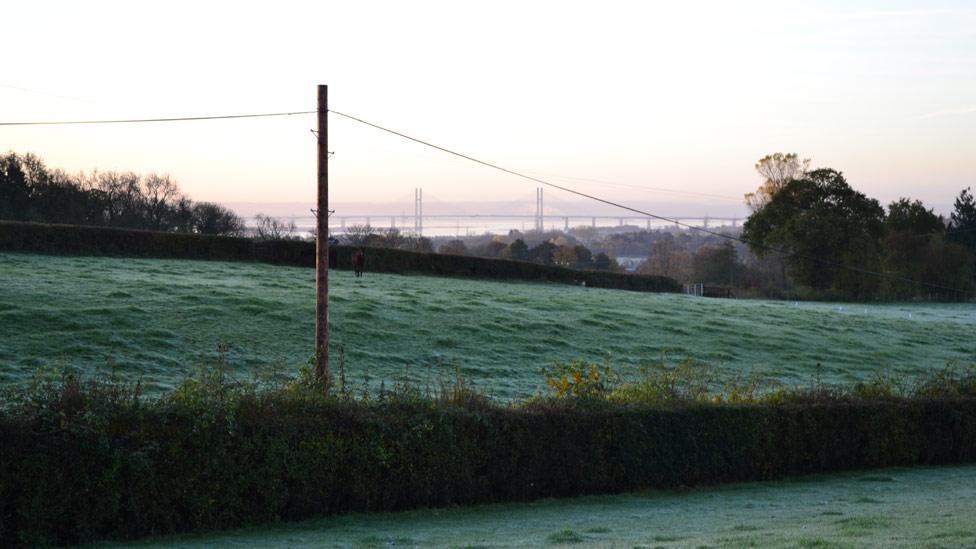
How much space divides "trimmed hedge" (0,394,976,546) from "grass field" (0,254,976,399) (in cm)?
469

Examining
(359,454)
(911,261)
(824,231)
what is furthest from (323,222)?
(911,261)

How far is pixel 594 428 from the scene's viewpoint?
19406mm

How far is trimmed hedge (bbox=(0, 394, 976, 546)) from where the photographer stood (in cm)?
1420

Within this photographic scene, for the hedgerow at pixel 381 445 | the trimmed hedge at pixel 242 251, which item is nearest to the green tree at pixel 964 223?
the trimmed hedge at pixel 242 251

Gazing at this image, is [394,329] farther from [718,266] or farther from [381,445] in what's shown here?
[718,266]

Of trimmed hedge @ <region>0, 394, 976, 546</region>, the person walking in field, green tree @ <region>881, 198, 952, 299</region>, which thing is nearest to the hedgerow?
trimmed hedge @ <region>0, 394, 976, 546</region>

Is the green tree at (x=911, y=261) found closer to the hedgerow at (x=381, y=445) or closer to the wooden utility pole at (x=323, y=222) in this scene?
the hedgerow at (x=381, y=445)

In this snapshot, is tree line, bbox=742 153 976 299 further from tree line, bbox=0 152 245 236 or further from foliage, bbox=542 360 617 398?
foliage, bbox=542 360 617 398

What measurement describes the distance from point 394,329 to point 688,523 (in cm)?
2151

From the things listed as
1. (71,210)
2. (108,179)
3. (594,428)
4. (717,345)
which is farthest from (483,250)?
(594,428)

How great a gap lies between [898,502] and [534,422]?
21.6ft

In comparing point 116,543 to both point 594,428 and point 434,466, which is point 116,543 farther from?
point 594,428

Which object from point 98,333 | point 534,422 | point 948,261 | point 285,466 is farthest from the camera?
point 948,261

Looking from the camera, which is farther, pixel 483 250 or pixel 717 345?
pixel 483 250
